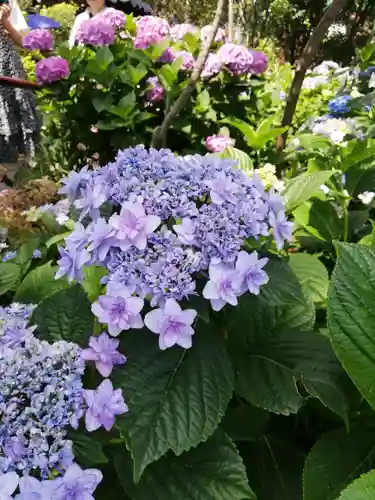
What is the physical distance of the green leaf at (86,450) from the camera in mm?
829

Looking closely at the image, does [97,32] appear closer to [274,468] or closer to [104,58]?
[104,58]

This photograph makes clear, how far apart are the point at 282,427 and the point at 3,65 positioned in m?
3.93

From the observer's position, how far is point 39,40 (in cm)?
338

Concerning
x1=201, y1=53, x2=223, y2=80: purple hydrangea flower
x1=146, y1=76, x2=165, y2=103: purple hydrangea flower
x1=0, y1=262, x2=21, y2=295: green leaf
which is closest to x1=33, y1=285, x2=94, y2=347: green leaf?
x1=0, y1=262, x2=21, y2=295: green leaf

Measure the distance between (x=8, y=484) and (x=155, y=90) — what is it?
2687mm

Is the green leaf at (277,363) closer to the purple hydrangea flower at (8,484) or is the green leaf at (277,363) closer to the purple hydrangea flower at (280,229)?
the purple hydrangea flower at (280,229)

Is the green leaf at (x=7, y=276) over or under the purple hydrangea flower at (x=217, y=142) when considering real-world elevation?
over

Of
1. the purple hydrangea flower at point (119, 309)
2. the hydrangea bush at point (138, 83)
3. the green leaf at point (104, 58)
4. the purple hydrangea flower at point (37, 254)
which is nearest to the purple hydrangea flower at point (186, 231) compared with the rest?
the purple hydrangea flower at point (119, 309)

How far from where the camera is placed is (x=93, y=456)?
2.72 feet

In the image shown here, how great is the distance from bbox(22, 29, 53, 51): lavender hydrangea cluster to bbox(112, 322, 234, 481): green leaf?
9.23ft

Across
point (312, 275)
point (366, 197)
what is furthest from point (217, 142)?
point (312, 275)

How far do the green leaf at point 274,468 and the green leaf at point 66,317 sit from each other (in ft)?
1.35

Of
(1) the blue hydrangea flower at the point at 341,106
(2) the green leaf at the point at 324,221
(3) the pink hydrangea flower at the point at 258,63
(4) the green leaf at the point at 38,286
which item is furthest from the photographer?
(3) the pink hydrangea flower at the point at 258,63

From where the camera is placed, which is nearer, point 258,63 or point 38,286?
point 38,286
